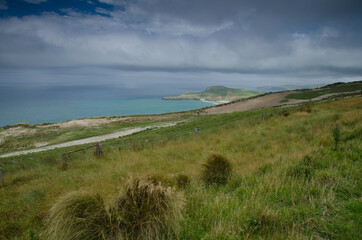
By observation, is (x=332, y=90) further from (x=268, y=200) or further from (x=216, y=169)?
(x=268, y=200)

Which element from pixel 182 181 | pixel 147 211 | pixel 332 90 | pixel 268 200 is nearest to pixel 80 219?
pixel 147 211

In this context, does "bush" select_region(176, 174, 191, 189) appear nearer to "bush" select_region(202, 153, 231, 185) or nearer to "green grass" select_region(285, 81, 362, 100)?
"bush" select_region(202, 153, 231, 185)

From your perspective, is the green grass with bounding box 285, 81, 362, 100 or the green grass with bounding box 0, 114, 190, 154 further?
the green grass with bounding box 285, 81, 362, 100

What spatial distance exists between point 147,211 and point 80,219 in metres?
0.98

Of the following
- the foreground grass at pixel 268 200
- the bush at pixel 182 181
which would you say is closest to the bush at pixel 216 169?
the foreground grass at pixel 268 200

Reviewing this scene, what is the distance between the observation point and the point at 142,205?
3.09m

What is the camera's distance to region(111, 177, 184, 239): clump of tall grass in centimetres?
286

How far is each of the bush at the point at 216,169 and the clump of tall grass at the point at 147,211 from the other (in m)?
2.14

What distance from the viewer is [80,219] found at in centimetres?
287

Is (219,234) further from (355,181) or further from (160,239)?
(355,181)

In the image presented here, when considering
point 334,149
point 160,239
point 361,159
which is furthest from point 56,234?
point 334,149

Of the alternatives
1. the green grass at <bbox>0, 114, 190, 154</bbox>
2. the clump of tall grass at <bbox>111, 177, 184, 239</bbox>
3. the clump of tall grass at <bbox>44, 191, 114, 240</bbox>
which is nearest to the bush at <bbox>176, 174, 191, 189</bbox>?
the clump of tall grass at <bbox>111, 177, 184, 239</bbox>

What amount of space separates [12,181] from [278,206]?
11.3m

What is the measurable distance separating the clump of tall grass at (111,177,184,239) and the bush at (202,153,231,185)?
2.14 metres
